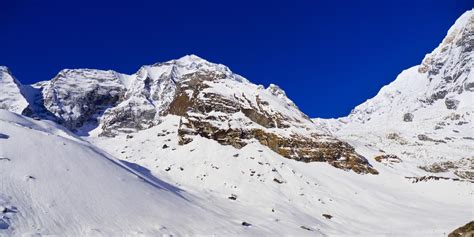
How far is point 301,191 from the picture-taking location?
58.7 meters

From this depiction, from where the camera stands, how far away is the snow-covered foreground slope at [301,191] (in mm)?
45875

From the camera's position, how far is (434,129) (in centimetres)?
15750

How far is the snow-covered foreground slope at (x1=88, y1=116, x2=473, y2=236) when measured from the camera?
1806 inches

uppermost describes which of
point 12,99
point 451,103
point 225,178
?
point 451,103

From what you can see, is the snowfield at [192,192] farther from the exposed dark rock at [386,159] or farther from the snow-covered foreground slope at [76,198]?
the exposed dark rock at [386,159]

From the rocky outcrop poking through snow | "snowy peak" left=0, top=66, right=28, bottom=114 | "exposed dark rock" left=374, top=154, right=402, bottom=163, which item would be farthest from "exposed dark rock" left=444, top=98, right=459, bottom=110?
"snowy peak" left=0, top=66, right=28, bottom=114

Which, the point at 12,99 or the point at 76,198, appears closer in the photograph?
the point at 76,198

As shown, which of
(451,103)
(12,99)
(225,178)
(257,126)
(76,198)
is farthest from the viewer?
(12,99)

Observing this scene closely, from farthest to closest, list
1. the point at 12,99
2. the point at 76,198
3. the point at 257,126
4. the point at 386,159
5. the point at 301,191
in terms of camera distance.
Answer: the point at 12,99 < the point at 386,159 < the point at 257,126 < the point at 301,191 < the point at 76,198

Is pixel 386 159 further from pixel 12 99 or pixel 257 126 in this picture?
pixel 12 99

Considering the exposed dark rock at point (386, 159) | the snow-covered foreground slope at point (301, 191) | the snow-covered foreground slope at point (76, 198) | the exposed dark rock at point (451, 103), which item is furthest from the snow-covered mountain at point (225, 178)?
the exposed dark rock at point (451, 103)

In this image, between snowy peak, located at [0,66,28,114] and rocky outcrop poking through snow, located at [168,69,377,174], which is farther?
snowy peak, located at [0,66,28,114]

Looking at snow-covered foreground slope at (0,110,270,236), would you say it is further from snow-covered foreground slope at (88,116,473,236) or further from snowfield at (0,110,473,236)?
snow-covered foreground slope at (88,116,473,236)

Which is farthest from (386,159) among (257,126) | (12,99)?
(12,99)
